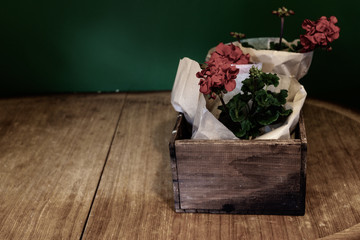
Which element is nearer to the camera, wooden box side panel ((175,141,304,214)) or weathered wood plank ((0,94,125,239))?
wooden box side panel ((175,141,304,214))

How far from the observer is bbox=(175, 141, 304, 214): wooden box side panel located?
117cm

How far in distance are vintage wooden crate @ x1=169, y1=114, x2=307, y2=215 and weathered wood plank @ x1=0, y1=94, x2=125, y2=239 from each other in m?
0.32

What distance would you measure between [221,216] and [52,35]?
4.16 feet

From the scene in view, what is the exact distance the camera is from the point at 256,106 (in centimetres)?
128

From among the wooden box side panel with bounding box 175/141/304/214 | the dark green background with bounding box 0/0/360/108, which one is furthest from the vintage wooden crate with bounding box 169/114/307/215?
the dark green background with bounding box 0/0/360/108

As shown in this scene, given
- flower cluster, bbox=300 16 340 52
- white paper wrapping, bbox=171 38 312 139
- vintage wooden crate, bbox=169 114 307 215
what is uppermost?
flower cluster, bbox=300 16 340 52

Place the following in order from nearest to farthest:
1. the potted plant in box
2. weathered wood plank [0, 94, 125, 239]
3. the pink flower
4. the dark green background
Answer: the potted plant in box → weathered wood plank [0, 94, 125, 239] → the pink flower → the dark green background

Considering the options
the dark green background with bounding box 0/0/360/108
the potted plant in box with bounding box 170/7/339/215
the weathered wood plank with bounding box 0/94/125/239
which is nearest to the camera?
the potted plant in box with bounding box 170/7/339/215

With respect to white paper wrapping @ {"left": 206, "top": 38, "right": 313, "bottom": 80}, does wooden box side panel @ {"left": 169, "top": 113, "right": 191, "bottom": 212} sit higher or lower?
lower

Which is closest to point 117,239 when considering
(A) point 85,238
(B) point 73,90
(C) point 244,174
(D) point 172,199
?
(A) point 85,238

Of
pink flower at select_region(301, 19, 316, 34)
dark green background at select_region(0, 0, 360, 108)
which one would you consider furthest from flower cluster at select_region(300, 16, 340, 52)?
dark green background at select_region(0, 0, 360, 108)

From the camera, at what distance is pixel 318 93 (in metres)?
2.07

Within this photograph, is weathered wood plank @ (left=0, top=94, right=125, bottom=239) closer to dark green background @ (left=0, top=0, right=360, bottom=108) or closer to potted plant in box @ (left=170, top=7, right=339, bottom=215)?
dark green background @ (left=0, top=0, right=360, bottom=108)

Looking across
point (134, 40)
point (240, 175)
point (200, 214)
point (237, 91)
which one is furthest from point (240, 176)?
point (134, 40)
